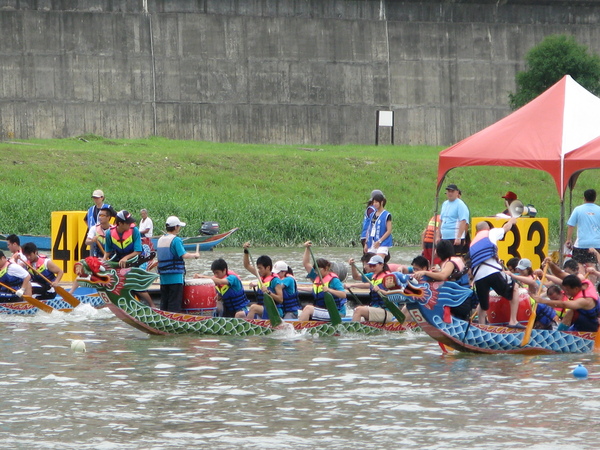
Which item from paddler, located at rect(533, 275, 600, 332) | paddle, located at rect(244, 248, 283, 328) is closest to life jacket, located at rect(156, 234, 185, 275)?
paddle, located at rect(244, 248, 283, 328)

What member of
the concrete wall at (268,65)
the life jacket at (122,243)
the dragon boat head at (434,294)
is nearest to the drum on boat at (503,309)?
the dragon boat head at (434,294)

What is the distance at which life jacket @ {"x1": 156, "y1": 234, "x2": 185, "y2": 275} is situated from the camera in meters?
14.1

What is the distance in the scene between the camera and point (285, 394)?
1052 centimetres

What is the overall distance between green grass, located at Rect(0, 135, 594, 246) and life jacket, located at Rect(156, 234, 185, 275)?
15037 mm

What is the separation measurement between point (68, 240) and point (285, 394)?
376 inches

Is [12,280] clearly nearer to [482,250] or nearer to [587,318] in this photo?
[482,250]

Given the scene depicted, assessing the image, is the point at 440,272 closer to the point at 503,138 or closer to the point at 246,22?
the point at 503,138

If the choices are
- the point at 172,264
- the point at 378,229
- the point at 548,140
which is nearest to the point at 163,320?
the point at 172,264

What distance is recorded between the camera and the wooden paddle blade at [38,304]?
51.7 feet

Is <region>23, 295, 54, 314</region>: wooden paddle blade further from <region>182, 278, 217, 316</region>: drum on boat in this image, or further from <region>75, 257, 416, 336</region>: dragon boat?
<region>182, 278, 217, 316</region>: drum on boat

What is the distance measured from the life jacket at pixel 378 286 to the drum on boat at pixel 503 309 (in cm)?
128

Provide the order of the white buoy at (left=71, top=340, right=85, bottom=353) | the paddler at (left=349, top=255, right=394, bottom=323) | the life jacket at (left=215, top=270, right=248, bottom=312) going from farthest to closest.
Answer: the life jacket at (left=215, top=270, right=248, bottom=312), the paddler at (left=349, top=255, right=394, bottom=323), the white buoy at (left=71, top=340, right=85, bottom=353)

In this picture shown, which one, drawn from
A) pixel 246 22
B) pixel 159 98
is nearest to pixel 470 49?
pixel 246 22

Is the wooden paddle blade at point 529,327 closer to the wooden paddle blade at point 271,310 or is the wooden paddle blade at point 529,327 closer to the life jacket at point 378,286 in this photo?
the life jacket at point 378,286
